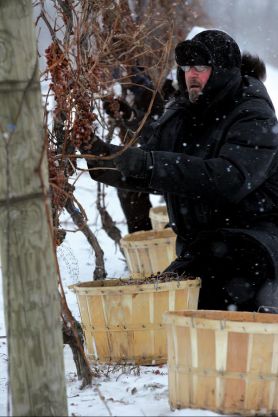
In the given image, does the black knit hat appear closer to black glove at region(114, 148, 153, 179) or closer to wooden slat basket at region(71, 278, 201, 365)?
black glove at region(114, 148, 153, 179)

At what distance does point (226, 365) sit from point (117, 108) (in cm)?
389

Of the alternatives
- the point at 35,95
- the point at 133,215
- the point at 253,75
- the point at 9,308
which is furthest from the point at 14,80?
the point at 133,215

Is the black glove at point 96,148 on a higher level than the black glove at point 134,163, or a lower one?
higher

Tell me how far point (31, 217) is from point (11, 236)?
0.09 meters

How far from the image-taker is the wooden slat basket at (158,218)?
286 inches

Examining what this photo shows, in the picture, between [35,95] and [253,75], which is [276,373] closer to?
[35,95]

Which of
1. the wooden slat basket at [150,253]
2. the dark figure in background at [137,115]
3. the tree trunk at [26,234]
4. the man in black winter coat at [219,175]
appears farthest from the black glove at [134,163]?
→ the dark figure in background at [137,115]

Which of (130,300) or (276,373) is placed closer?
(276,373)

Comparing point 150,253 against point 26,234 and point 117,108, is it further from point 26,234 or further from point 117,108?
point 26,234

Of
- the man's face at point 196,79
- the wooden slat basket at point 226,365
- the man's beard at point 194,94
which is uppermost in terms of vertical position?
the man's face at point 196,79

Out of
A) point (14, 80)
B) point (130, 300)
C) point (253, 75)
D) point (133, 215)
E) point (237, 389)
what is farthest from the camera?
point (133, 215)

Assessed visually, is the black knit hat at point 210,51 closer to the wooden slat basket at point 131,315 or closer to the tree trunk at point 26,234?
the wooden slat basket at point 131,315

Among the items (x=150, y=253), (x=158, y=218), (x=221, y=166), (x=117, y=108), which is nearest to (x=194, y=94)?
(x=221, y=166)

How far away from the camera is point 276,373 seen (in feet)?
10.1
